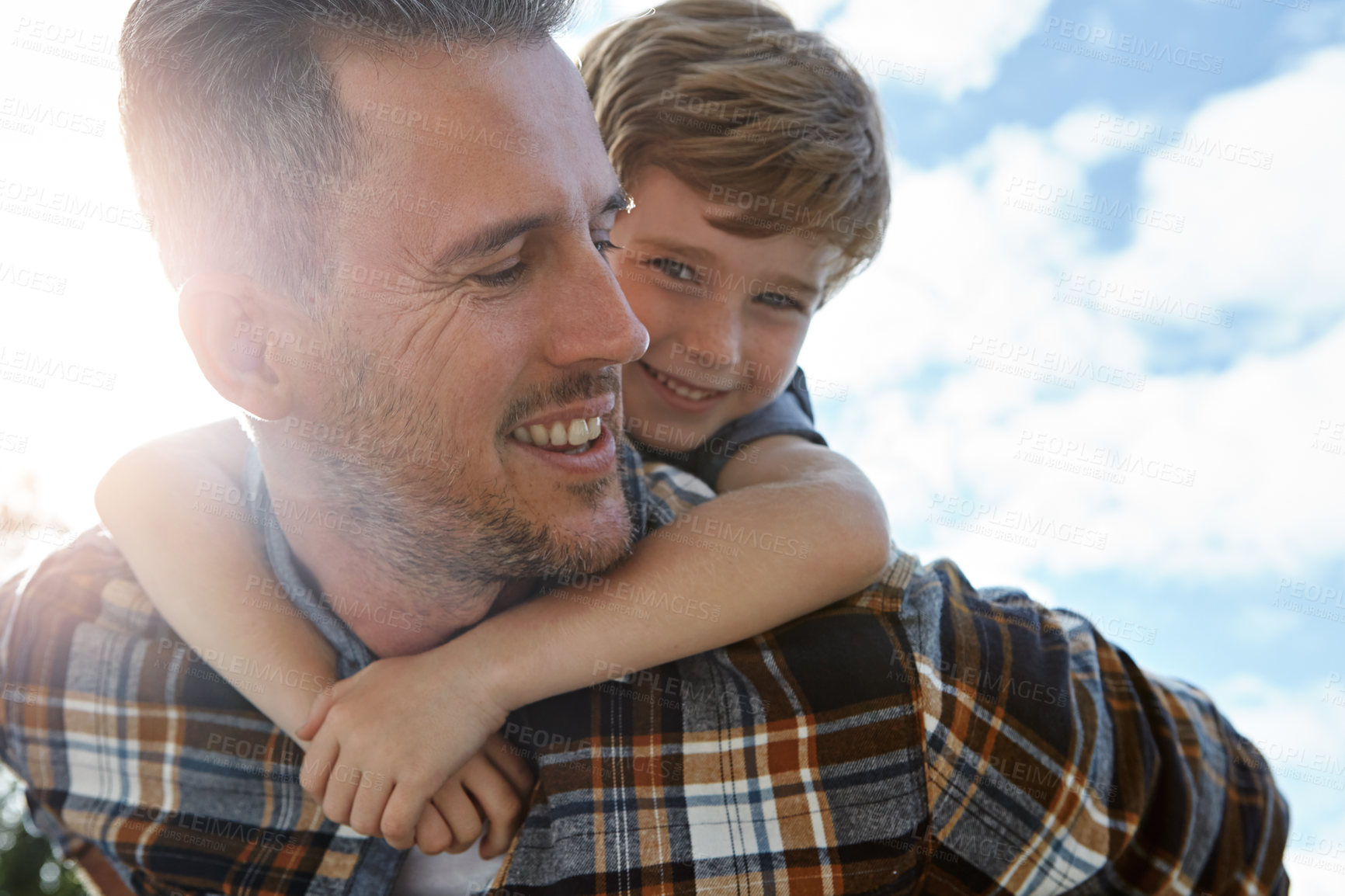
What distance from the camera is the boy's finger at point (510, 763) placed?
5.20 feet

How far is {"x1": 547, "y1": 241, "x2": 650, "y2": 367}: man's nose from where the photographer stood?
1.48m

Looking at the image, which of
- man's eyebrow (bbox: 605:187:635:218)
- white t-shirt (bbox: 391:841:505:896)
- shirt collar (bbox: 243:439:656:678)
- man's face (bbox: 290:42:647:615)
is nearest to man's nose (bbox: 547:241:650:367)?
man's face (bbox: 290:42:647:615)

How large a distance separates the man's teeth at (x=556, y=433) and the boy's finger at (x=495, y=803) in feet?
1.82

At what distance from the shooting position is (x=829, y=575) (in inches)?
62.1

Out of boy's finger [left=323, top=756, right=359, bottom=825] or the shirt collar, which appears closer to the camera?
boy's finger [left=323, top=756, right=359, bottom=825]

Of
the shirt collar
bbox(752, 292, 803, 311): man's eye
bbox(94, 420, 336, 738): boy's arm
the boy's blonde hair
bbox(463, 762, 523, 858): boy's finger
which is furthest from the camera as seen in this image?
bbox(752, 292, 803, 311): man's eye

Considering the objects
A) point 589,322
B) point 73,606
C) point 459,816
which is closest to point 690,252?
point 589,322

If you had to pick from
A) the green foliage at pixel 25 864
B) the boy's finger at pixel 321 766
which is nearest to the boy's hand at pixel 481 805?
the boy's finger at pixel 321 766

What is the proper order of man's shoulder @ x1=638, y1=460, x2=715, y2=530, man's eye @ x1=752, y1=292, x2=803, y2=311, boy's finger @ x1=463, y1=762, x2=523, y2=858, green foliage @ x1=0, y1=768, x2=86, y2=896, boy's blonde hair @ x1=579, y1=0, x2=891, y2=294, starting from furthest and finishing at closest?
green foliage @ x1=0, y1=768, x2=86, y2=896 → man's eye @ x1=752, y1=292, x2=803, y2=311 → boy's blonde hair @ x1=579, y1=0, x2=891, y2=294 → man's shoulder @ x1=638, y1=460, x2=715, y2=530 → boy's finger @ x1=463, y1=762, x2=523, y2=858

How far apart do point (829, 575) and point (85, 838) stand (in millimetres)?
1524

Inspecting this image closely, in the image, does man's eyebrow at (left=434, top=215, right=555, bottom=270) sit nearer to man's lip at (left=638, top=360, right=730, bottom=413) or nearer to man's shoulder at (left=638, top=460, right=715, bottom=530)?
man's shoulder at (left=638, top=460, right=715, bottom=530)

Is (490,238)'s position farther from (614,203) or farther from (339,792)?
(339,792)

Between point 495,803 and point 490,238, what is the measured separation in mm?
920

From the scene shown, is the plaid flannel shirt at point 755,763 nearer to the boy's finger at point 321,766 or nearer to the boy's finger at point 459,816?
the boy's finger at point 459,816
